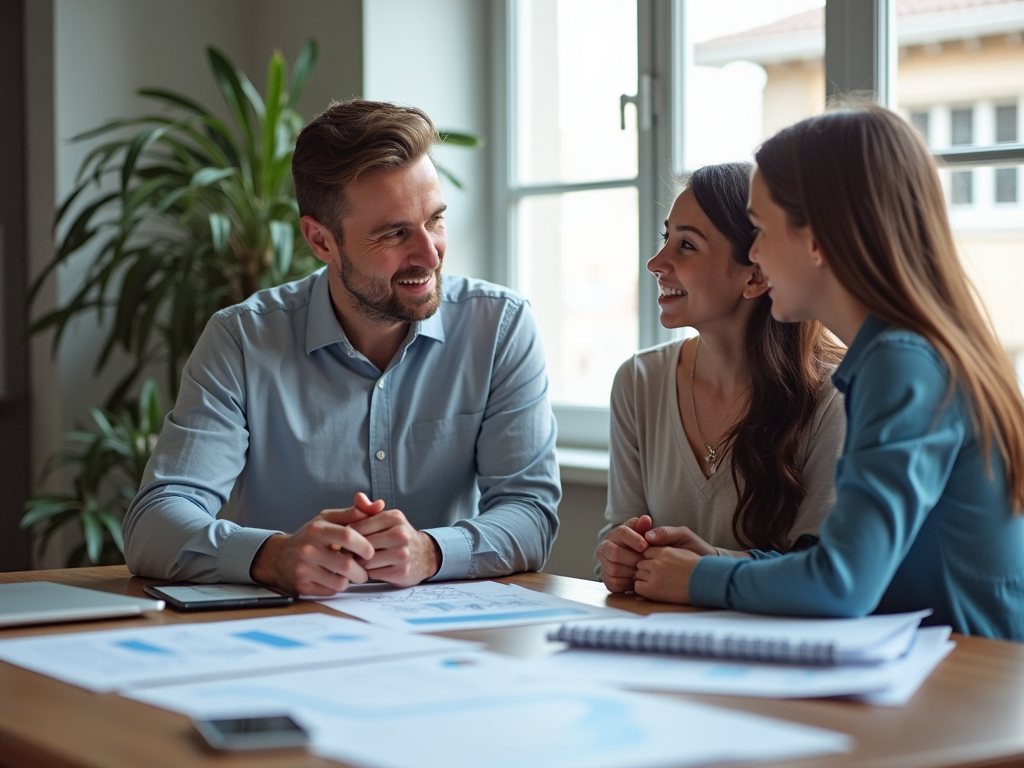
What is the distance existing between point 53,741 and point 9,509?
10.4 ft

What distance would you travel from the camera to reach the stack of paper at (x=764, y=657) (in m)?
0.99

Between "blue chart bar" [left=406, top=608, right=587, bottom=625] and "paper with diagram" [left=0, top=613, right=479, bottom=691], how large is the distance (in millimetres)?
72

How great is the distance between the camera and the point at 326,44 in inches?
137

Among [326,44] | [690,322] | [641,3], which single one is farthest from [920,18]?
[326,44]

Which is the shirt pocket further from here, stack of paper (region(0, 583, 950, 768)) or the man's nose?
stack of paper (region(0, 583, 950, 768))

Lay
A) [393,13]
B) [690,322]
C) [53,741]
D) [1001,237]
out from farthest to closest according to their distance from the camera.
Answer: [393,13] → [1001,237] → [690,322] → [53,741]

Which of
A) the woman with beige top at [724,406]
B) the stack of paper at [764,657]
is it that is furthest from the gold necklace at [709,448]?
the stack of paper at [764,657]

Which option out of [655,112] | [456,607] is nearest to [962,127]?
[655,112]

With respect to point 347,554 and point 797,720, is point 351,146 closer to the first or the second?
point 347,554

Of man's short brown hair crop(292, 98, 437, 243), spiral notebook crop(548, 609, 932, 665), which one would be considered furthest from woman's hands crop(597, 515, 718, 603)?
man's short brown hair crop(292, 98, 437, 243)

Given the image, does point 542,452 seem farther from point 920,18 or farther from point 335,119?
point 920,18

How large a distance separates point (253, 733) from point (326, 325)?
46.4 inches

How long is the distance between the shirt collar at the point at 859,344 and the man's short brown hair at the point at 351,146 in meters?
0.91

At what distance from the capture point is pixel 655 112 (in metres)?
2.99
